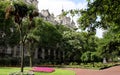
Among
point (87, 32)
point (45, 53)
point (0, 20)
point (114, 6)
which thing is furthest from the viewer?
point (45, 53)

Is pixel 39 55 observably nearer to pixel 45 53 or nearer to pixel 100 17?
pixel 45 53

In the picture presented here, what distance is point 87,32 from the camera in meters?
10.5

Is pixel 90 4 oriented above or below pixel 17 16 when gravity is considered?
below

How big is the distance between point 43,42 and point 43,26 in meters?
4.29

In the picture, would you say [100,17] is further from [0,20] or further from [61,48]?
[61,48]

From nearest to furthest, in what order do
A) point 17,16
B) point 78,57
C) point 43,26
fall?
point 17,16 → point 43,26 → point 78,57

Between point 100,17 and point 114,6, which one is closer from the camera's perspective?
point 114,6

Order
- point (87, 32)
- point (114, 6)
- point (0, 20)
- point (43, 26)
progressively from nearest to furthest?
point (114, 6), point (87, 32), point (0, 20), point (43, 26)

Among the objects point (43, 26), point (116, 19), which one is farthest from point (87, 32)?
point (43, 26)

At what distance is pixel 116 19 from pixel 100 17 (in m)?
0.62

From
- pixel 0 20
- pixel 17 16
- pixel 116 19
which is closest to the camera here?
pixel 116 19

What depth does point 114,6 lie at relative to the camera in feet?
29.1

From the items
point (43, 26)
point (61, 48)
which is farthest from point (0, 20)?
point (61, 48)

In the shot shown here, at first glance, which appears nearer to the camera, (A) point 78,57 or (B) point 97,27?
(B) point 97,27
